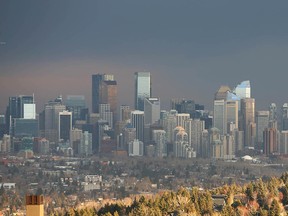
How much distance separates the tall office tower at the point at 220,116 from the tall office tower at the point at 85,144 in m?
10.7

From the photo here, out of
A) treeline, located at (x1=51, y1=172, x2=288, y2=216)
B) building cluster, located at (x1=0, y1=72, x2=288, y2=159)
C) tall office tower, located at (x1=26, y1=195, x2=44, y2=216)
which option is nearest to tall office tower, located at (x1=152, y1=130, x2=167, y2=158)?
building cluster, located at (x1=0, y1=72, x2=288, y2=159)

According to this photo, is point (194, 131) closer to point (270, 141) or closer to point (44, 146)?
point (270, 141)

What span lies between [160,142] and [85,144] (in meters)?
5.74

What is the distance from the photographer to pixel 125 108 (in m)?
118

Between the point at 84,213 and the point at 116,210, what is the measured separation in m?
2.09

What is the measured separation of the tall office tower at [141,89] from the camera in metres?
118

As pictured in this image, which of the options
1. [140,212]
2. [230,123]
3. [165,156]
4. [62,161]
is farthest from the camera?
[230,123]

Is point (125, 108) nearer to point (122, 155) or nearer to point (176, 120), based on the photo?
point (176, 120)

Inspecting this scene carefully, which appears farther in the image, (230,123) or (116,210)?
(230,123)

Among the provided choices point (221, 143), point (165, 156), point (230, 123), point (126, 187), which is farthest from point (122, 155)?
point (126, 187)

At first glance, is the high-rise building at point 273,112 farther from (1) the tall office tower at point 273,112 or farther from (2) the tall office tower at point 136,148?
(2) the tall office tower at point 136,148

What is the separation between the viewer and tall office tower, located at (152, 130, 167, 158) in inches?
3989

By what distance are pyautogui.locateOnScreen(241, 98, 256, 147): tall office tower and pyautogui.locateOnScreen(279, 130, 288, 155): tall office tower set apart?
7.39ft

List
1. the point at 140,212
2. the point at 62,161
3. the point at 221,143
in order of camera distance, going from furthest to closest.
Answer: the point at 221,143 → the point at 62,161 → the point at 140,212
